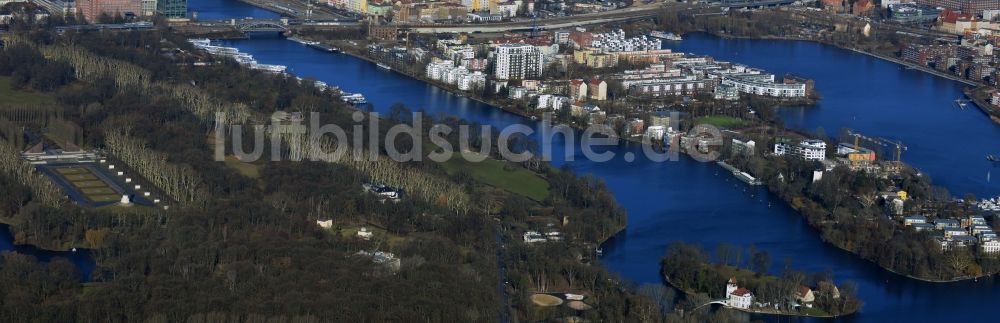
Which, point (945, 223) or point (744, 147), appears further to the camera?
point (744, 147)

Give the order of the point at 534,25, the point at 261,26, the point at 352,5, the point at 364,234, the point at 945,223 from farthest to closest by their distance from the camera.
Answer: the point at 352,5 < the point at 534,25 < the point at 261,26 < the point at 945,223 < the point at 364,234

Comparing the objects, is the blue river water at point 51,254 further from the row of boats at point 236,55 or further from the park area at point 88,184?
the row of boats at point 236,55

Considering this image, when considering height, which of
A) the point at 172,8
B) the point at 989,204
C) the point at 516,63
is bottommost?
the point at 989,204

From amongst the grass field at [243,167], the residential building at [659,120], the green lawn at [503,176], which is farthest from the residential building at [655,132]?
the grass field at [243,167]

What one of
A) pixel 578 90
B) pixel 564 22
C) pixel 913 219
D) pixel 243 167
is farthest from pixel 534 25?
pixel 913 219

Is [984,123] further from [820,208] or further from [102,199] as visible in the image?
[102,199]

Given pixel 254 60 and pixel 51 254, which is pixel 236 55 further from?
pixel 51 254
